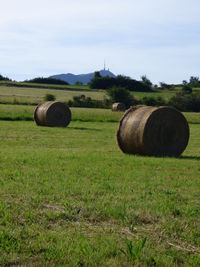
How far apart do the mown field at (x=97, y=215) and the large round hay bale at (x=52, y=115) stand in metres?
18.2

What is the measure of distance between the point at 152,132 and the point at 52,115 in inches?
604

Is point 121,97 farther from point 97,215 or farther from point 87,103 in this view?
point 97,215

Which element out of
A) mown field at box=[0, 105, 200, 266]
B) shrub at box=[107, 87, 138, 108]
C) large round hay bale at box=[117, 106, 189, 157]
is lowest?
mown field at box=[0, 105, 200, 266]

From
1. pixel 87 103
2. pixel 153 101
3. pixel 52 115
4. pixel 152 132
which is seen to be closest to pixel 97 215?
pixel 152 132

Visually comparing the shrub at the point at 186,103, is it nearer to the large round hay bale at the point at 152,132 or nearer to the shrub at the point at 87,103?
the shrub at the point at 87,103

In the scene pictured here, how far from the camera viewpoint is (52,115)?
29.7 meters

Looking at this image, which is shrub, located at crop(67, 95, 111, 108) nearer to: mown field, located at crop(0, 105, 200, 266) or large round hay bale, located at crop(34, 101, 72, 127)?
large round hay bale, located at crop(34, 101, 72, 127)

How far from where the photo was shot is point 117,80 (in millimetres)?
81812

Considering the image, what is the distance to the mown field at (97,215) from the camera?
5.12 metres

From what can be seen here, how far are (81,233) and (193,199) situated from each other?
266 cm

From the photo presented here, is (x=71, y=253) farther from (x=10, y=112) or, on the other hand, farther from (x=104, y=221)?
(x=10, y=112)

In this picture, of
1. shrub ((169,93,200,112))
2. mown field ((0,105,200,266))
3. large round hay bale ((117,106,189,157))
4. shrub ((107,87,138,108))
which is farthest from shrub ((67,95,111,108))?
mown field ((0,105,200,266))

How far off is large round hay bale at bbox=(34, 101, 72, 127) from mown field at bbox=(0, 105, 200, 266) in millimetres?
18175

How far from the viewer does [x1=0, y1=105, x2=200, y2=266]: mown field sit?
512 centimetres
